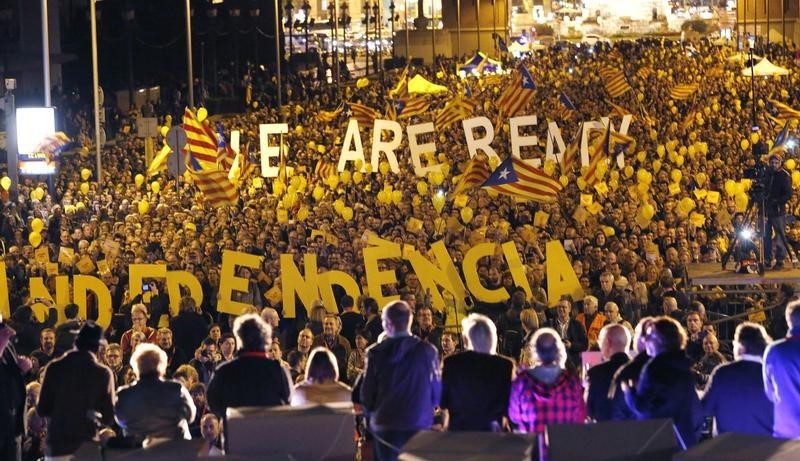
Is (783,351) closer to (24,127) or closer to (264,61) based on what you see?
(24,127)

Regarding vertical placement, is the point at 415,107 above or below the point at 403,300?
above

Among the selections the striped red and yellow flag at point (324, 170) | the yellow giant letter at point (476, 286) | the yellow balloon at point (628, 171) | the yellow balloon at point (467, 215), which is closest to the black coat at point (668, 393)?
the yellow giant letter at point (476, 286)

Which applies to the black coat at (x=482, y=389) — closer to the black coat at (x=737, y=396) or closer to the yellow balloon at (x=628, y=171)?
the black coat at (x=737, y=396)

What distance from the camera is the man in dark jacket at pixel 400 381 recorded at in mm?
9141

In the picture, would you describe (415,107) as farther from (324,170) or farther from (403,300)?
(403,300)

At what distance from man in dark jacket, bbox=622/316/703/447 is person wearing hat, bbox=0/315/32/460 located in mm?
3488

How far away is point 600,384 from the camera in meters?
9.22

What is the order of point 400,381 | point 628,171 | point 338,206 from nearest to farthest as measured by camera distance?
1. point 400,381
2. point 338,206
3. point 628,171

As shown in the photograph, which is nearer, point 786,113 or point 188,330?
point 188,330

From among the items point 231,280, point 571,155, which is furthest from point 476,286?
point 571,155

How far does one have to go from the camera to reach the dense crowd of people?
9008mm

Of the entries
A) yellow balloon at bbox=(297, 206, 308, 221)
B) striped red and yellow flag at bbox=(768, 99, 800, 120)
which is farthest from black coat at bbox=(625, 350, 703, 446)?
striped red and yellow flag at bbox=(768, 99, 800, 120)

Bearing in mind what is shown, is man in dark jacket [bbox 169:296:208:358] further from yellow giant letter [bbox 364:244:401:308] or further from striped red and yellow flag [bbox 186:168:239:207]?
striped red and yellow flag [bbox 186:168:239:207]

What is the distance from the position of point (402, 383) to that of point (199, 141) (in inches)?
722
